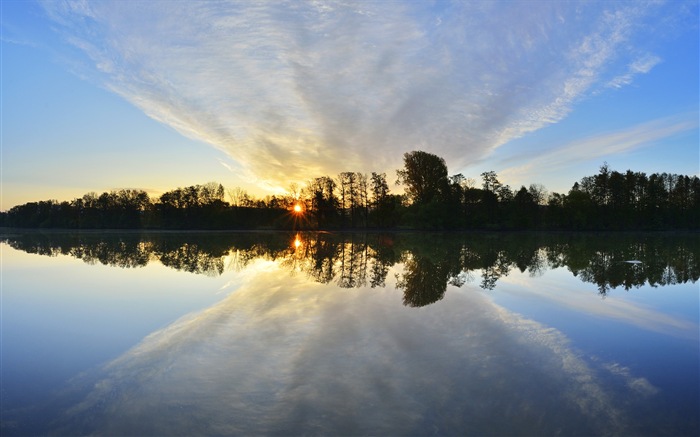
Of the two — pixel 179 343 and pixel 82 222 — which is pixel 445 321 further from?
pixel 82 222

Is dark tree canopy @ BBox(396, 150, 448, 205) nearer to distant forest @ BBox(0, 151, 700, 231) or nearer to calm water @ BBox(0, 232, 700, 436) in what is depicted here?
distant forest @ BBox(0, 151, 700, 231)

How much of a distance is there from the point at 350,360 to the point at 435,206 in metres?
74.6

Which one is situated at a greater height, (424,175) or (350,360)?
(424,175)

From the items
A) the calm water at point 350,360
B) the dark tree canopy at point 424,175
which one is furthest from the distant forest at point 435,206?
the calm water at point 350,360

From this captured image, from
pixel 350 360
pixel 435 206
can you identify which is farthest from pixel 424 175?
pixel 350 360

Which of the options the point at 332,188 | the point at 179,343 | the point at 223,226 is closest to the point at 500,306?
→ the point at 179,343

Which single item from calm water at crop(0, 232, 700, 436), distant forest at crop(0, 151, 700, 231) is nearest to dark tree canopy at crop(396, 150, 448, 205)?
distant forest at crop(0, 151, 700, 231)

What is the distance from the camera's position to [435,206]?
263ft

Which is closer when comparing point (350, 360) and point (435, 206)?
point (350, 360)

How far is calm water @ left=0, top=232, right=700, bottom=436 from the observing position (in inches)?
213

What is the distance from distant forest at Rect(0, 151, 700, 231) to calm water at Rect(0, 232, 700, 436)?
6779cm

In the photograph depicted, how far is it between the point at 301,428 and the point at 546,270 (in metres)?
20.8

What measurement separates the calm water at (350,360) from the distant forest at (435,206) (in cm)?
6779

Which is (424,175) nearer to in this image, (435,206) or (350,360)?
(435,206)
